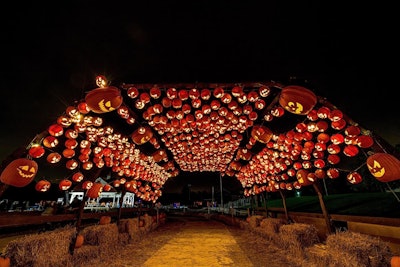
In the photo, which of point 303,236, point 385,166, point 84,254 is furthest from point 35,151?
point 385,166

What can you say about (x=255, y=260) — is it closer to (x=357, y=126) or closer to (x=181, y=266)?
(x=181, y=266)

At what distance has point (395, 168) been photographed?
5.04 m

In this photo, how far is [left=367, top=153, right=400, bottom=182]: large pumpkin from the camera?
5062mm

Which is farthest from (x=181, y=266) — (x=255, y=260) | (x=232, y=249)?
(x=232, y=249)

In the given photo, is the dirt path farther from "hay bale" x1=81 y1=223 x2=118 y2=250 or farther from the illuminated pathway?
"hay bale" x1=81 y1=223 x2=118 y2=250

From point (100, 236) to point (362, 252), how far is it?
7872 millimetres

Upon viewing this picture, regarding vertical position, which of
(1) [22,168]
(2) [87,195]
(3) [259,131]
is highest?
(3) [259,131]

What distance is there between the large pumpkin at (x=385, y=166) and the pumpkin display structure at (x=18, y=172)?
9.11 metres

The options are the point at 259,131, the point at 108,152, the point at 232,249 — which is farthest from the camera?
the point at 108,152

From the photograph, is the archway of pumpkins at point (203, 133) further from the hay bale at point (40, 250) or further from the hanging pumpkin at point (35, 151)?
the hay bale at point (40, 250)

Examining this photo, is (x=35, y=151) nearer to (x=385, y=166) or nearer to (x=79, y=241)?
(x=79, y=241)

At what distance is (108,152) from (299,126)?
8.42 metres

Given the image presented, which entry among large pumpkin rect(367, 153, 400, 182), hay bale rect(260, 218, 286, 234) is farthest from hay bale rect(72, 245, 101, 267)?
large pumpkin rect(367, 153, 400, 182)

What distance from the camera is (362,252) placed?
435cm
